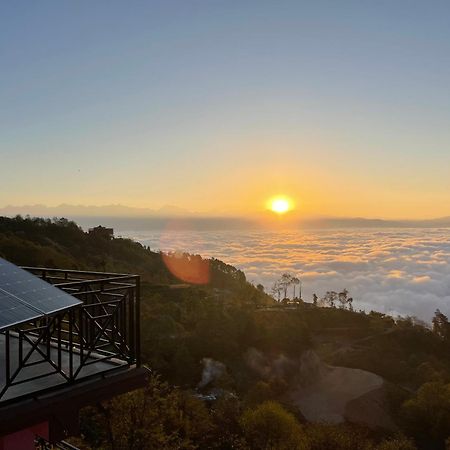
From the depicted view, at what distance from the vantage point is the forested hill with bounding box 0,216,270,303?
177 feet

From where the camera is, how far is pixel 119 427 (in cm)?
1867

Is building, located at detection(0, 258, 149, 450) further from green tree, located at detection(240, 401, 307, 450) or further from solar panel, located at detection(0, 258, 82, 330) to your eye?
green tree, located at detection(240, 401, 307, 450)

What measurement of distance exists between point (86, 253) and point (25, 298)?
3019 inches

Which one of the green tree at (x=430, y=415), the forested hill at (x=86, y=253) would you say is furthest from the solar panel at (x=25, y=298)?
the forested hill at (x=86, y=253)

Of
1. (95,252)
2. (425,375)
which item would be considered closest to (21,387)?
(425,375)

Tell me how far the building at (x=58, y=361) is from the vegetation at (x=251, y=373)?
45.1 feet

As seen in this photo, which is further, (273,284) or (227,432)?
(273,284)

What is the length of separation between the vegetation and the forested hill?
0.46 m

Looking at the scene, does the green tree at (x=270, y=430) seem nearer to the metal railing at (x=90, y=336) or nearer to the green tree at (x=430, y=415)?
the green tree at (x=430, y=415)

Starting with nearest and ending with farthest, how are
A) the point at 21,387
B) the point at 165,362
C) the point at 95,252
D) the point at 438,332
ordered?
the point at 21,387 < the point at 165,362 < the point at 438,332 < the point at 95,252

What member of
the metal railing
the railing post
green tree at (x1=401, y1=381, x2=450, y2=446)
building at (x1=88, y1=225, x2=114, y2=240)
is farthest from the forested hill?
the railing post

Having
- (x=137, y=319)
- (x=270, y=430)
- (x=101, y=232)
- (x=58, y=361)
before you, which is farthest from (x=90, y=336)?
(x=101, y=232)

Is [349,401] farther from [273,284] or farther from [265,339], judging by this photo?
[273,284]

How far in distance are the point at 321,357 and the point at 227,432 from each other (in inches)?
1081
